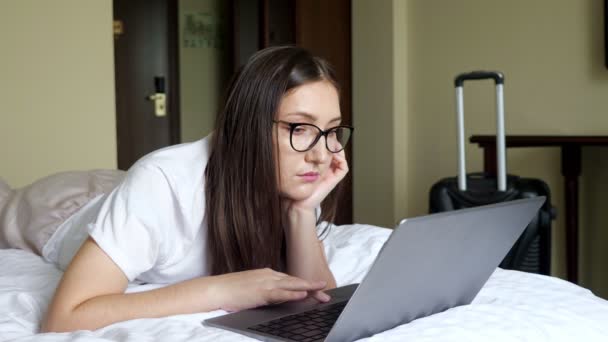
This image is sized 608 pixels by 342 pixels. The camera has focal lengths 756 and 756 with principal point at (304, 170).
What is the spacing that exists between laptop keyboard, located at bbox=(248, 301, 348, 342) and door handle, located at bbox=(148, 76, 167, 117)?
12.7ft

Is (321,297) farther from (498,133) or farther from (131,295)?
(498,133)

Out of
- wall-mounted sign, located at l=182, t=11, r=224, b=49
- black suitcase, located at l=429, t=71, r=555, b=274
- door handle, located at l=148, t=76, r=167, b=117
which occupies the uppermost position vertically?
wall-mounted sign, located at l=182, t=11, r=224, b=49

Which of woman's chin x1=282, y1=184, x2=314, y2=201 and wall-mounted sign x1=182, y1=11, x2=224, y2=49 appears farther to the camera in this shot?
wall-mounted sign x1=182, y1=11, x2=224, y2=49

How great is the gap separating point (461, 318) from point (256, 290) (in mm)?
297

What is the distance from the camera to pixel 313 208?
54.3 inches

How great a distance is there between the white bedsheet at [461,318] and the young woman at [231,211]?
0.17ft

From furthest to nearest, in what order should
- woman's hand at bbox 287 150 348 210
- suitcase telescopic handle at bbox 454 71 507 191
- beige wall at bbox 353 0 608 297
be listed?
beige wall at bbox 353 0 608 297, suitcase telescopic handle at bbox 454 71 507 191, woman's hand at bbox 287 150 348 210

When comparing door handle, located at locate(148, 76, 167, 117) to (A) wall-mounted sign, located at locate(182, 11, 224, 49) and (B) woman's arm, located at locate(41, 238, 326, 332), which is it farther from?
(B) woman's arm, located at locate(41, 238, 326, 332)

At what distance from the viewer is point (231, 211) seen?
1.26 metres

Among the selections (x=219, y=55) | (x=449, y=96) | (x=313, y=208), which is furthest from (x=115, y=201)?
(x=219, y=55)

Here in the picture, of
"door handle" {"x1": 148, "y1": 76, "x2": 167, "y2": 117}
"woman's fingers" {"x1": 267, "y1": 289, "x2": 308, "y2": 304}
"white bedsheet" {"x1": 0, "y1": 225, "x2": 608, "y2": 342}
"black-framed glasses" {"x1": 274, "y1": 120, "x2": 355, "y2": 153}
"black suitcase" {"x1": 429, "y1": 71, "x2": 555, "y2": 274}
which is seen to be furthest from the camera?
"door handle" {"x1": 148, "y1": 76, "x2": 167, "y2": 117}

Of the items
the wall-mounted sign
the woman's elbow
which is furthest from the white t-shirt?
the wall-mounted sign

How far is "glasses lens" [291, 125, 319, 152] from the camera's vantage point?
1.24m

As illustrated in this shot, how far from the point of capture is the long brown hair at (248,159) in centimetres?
123
